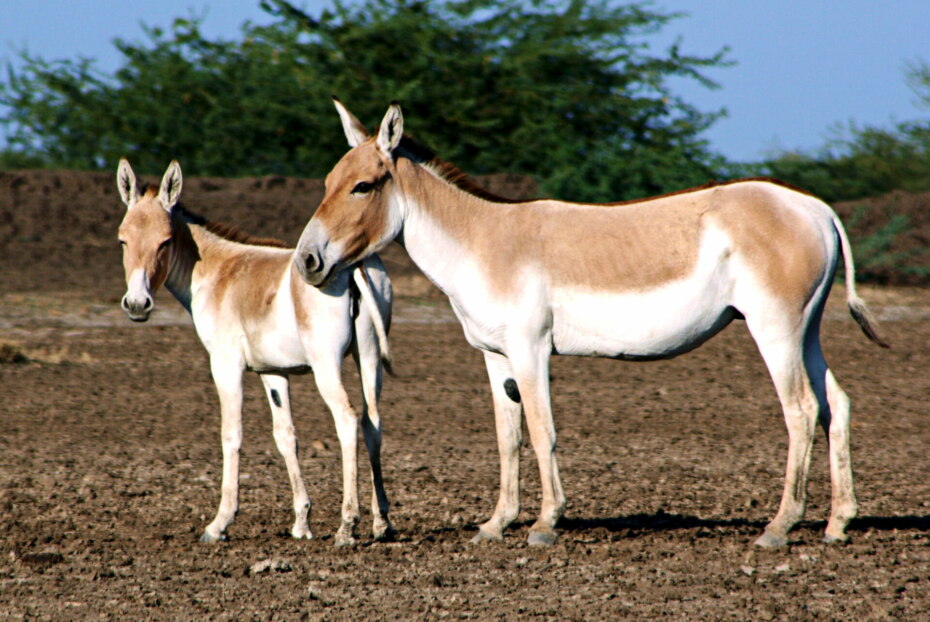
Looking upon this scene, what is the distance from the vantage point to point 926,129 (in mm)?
35219

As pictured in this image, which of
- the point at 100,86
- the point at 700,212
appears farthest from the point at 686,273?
the point at 100,86

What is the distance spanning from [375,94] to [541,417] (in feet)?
84.2

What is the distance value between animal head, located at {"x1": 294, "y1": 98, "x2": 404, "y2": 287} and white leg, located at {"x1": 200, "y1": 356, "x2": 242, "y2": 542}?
124cm

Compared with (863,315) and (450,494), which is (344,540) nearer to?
(450,494)

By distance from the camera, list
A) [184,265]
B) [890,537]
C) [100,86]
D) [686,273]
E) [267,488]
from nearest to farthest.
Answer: [686,273]
[890,537]
[184,265]
[267,488]
[100,86]

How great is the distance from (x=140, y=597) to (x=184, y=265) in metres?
2.26

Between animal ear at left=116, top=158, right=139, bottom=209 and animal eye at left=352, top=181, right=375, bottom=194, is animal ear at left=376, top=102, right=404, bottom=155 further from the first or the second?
animal ear at left=116, top=158, right=139, bottom=209

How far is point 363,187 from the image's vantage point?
19.7ft

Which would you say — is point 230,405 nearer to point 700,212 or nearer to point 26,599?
point 26,599

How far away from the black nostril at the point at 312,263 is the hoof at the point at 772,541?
2.77m

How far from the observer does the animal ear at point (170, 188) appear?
6855 mm

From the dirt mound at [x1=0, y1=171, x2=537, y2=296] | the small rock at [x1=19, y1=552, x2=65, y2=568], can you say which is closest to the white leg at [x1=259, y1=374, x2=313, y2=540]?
the small rock at [x1=19, y1=552, x2=65, y2=568]

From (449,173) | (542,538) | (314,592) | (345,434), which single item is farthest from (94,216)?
(314,592)

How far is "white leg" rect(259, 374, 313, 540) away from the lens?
6.75 m
